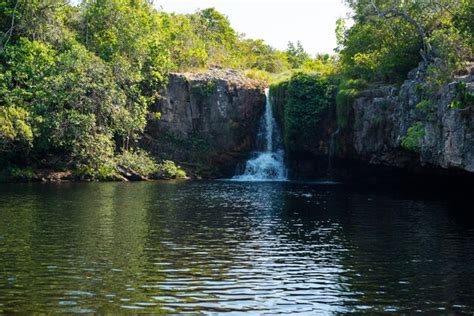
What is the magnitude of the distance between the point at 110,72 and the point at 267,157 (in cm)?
1709

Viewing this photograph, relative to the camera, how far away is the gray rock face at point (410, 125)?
31516 mm

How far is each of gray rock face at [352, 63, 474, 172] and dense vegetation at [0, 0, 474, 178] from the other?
8.05 ft

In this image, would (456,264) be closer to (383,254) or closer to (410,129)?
Answer: (383,254)

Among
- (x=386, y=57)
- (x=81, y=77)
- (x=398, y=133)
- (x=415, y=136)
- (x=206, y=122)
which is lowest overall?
(x=415, y=136)

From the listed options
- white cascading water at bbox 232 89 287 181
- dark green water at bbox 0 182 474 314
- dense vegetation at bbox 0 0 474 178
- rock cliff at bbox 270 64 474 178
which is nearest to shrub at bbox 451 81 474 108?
rock cliff at bbox 270 64 474 178

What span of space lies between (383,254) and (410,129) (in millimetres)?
18742

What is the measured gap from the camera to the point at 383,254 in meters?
20.6

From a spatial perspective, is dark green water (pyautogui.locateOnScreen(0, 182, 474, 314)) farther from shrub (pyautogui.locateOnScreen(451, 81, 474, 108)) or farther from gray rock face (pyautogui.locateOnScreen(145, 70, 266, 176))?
gray rock face (pyautogui.locateOnScreen(145, 70, 266, 176))

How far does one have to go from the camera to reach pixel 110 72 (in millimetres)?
55031

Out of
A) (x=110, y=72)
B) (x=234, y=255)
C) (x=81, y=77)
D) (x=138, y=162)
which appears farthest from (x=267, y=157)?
(x=234, y=255)

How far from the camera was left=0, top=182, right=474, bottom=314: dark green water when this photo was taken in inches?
589

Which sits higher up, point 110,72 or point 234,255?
point 110,72

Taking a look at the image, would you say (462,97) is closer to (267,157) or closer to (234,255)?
(234,255)

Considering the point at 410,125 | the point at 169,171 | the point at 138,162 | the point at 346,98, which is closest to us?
the point at 410,125
